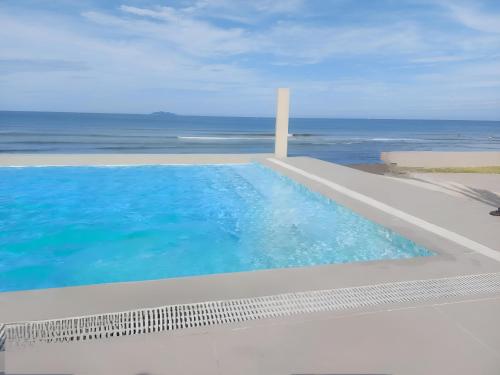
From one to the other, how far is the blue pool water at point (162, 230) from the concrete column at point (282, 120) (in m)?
2.30

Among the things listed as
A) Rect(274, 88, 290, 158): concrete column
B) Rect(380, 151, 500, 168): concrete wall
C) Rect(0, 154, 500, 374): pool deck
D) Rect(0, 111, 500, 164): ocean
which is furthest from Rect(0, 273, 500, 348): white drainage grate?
Rect(0, 111, 500, 164): ocean

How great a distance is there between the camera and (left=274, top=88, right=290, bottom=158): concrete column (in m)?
9.47

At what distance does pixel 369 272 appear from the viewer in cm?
269

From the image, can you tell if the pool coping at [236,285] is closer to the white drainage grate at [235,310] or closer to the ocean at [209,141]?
the white drainage grate at [235,310]

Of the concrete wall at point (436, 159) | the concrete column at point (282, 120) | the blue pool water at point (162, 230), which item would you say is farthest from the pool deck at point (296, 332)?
the concrete wall at point (436, 159)

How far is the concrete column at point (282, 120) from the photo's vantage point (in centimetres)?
947

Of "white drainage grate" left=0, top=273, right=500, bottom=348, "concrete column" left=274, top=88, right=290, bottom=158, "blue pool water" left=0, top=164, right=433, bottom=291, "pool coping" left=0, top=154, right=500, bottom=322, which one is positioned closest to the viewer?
"white drainage grate" left=0, top=273, right=500, bottom=348

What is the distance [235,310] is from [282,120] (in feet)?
25.9

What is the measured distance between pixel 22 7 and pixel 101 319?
1428 cm

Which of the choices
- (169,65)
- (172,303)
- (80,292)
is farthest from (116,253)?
(169,65)

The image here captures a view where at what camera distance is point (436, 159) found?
12.0m

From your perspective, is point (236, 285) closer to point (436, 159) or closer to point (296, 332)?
point (296, 332)

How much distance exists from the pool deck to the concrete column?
21.7ft

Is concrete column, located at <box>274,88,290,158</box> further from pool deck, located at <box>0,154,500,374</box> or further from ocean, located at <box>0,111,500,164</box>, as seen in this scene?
ocean, located at <box>0,111,500,164</box>
